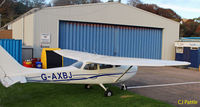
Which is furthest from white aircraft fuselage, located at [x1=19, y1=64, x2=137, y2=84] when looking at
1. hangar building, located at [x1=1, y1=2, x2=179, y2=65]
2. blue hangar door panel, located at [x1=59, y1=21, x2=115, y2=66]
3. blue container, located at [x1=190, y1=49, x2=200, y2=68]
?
blue container, located at [x1=190, y1=49, x2=200, y2=68]

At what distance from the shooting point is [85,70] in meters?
8.44

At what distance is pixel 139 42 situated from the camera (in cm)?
2219

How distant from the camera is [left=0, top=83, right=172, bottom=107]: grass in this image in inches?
293

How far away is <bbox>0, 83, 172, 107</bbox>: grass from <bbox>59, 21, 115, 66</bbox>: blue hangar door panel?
839 centimetres

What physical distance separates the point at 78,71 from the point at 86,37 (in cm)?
1118

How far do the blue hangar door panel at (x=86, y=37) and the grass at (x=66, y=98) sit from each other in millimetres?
8386

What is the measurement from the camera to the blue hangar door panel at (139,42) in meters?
21.1

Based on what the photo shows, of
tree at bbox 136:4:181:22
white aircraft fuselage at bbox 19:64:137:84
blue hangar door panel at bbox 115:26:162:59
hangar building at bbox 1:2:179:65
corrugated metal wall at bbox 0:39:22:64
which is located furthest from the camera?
tree at bbox 136:4:181:22

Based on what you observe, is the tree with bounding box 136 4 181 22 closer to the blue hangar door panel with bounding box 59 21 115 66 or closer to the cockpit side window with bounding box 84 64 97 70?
the blue hangar door panel with bounding box 59 21 115 66

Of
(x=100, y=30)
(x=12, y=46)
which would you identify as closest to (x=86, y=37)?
(x=100, y=30)

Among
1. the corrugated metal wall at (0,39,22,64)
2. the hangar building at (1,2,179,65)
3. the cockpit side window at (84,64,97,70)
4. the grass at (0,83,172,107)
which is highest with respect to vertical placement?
the hangar building at (1,2,179,65)

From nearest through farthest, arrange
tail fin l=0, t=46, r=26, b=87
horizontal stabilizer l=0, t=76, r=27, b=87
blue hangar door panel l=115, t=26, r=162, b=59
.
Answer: horizontal stabilizer l=0, t=76, r=27, b=87 < tail fin l=0, t=46, r=26, b=87 < blue hangar door panel l=115, t=26, r=162, b=59

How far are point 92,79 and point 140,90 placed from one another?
329 cm

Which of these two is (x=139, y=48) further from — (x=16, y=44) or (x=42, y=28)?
(x=16, y=44)
